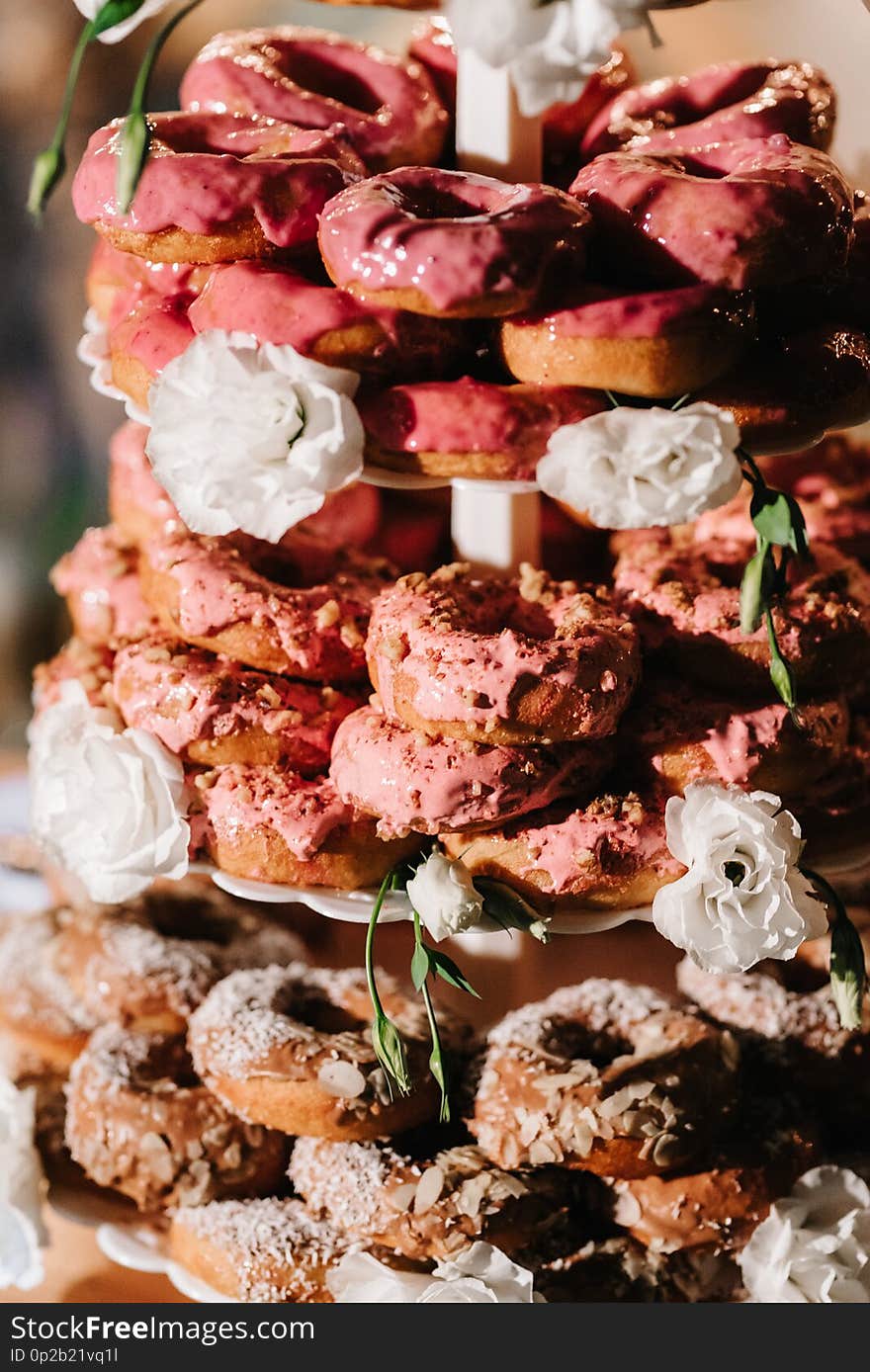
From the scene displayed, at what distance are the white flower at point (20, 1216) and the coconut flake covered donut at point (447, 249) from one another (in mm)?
854

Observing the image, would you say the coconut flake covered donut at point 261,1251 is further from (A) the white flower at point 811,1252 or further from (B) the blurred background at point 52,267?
(B) the blurred background at point 52,267

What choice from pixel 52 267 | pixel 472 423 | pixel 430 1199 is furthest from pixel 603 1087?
pixel 52 267

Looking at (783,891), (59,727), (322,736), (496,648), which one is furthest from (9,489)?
(783,891)

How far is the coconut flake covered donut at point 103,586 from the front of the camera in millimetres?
1246

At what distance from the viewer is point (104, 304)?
3.95 feet

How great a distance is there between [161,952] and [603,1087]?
51cm

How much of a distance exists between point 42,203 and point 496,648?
0.42 m

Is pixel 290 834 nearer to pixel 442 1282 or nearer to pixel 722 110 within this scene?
pixel 442 1282

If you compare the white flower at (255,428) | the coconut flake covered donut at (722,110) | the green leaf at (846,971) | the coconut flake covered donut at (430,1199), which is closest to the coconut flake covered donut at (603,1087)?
the coconut flake covered donut at (430,1199)

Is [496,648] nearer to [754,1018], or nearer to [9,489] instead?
[754,1018]

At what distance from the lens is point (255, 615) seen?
1.03 metres

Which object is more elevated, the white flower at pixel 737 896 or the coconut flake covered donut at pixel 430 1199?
the white flower at pixel 737 896

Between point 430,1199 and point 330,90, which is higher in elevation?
point 330,90

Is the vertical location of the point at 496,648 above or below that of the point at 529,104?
below
